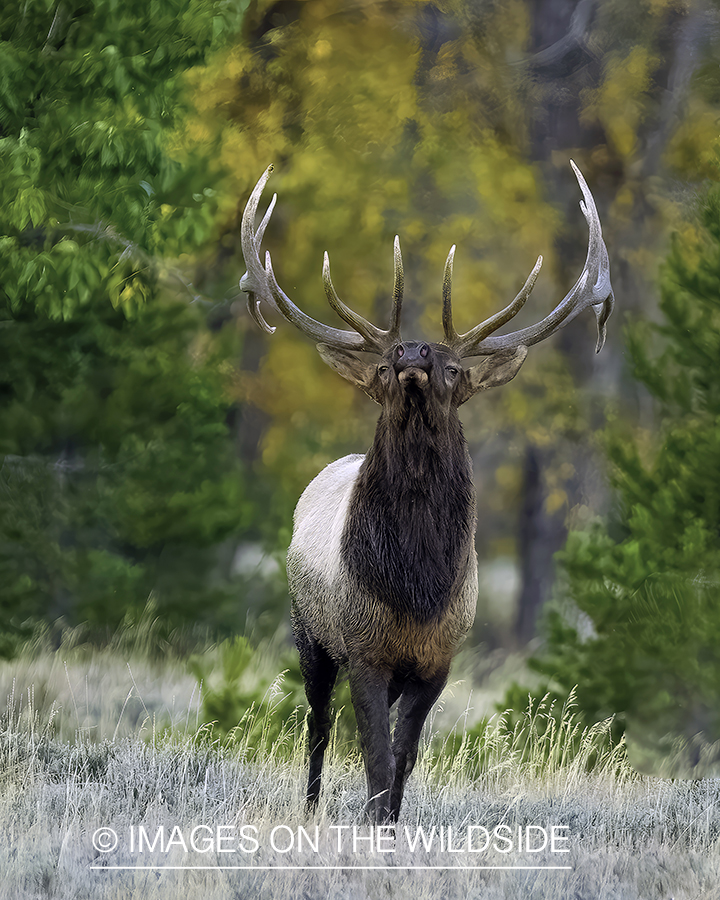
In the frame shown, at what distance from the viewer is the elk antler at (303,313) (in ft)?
17.0

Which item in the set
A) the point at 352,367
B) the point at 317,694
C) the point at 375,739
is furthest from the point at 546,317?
the point at 317,694

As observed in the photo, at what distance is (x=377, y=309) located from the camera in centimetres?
1284

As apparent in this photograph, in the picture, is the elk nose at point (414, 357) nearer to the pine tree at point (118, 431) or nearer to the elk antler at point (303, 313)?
the elk antler at point (303, 313)

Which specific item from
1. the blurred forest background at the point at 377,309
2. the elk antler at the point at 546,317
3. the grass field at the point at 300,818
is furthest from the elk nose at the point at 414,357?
the blurred forest background at the point at 377,309

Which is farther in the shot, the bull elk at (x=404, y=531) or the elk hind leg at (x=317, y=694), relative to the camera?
the elk hind leg at (x=317, y=694)

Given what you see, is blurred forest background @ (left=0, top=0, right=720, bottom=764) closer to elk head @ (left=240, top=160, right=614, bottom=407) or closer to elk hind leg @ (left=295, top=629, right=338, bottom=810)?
elk head @ (left=240, top=160, right=614, bottom=407)

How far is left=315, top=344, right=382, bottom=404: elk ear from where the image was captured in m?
5.30

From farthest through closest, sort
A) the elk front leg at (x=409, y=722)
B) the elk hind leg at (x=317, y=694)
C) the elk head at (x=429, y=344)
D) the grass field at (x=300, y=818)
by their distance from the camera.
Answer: the elk hind leg at (x=317, y=694)
the elk front leg at (x=409, y=722)
the elk head at (x=429, y=344)
the grass field at (x=300, y=818)

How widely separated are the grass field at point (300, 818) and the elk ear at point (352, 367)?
2.09m

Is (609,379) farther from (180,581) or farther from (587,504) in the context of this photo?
(180,581)

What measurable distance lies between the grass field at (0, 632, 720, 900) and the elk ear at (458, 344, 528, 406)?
6.78ft

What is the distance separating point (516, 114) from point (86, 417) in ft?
19.6

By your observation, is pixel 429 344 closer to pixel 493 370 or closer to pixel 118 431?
pixel 493 370

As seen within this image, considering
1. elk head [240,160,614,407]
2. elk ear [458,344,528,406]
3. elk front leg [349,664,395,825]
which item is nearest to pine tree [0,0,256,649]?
elk head [240,160,614,407]
